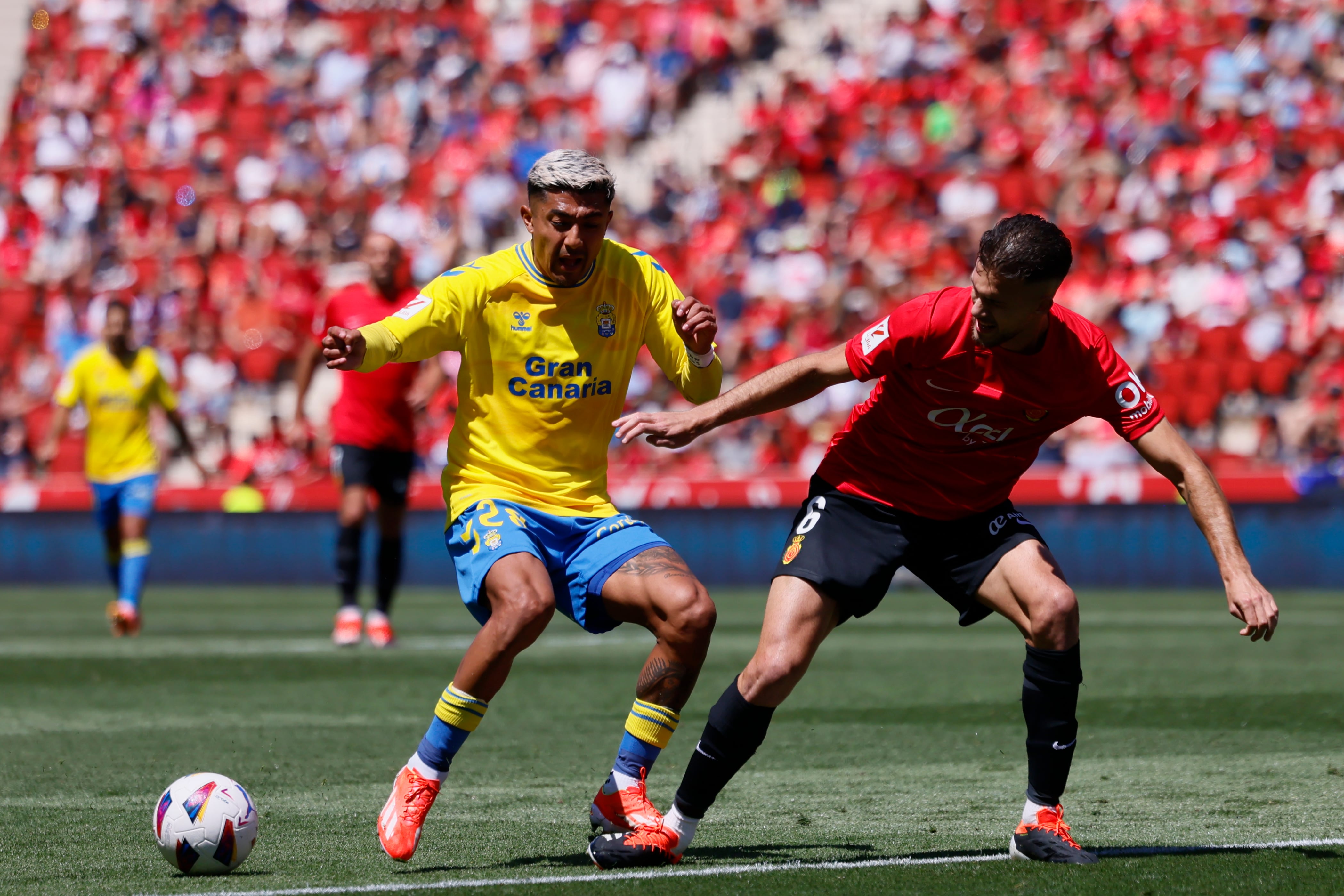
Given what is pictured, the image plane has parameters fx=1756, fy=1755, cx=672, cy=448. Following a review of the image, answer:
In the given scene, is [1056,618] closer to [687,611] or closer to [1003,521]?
[1003,521]

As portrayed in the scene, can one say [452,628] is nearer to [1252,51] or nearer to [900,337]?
[900,337]

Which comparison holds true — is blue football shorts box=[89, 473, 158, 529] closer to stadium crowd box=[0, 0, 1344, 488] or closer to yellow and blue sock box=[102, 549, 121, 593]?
yellow and blue sock box=[102, 549, 121, 593]

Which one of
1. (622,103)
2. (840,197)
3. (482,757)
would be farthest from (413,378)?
(622,103)

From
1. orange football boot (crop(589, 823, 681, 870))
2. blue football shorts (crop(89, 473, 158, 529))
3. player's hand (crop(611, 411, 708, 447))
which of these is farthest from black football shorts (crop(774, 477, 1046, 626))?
blue football shorts (crop(89, 473, 158, 529))

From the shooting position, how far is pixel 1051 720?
5.17 m

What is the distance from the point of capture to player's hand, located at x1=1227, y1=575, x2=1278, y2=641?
15.4ft

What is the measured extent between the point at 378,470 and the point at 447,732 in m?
6.84

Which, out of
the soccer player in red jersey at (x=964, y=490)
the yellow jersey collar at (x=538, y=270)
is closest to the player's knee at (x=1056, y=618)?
the soccer player in red jersey at (x=964, y=490)

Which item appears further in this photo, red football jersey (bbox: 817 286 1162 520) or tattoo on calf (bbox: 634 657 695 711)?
tattoo on calf (bbox: 634 657 695 711)

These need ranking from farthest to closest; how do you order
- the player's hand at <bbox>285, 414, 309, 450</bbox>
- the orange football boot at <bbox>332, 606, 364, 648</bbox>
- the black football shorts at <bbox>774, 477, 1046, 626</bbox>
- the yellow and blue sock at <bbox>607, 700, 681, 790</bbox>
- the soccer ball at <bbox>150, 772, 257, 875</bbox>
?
the player's hand at <bbox>285, 414, 309, 450</bbox> → the orange football boot at <bbox>332, 606, 364, 648</bbox> → the yellow and blue sock at <bbox>607, 700, 681, 790</bbox> → the black football shorts at <bbox>774, 477, 1046, 626</bbox> → the soccer ball at <bbox>150, 772, 257, 875</bbox>

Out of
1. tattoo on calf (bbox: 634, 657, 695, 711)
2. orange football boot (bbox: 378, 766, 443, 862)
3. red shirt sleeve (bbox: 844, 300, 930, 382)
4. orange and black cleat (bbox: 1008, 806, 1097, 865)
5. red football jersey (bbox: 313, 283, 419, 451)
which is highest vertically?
red shirt sleeve (bbox: 844, 300, 930, 382)

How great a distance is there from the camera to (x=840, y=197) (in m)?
22.6

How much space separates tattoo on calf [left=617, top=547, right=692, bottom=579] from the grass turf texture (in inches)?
33.1

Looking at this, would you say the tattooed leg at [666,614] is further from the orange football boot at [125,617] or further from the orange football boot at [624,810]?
the orange football boot at [125,617]
